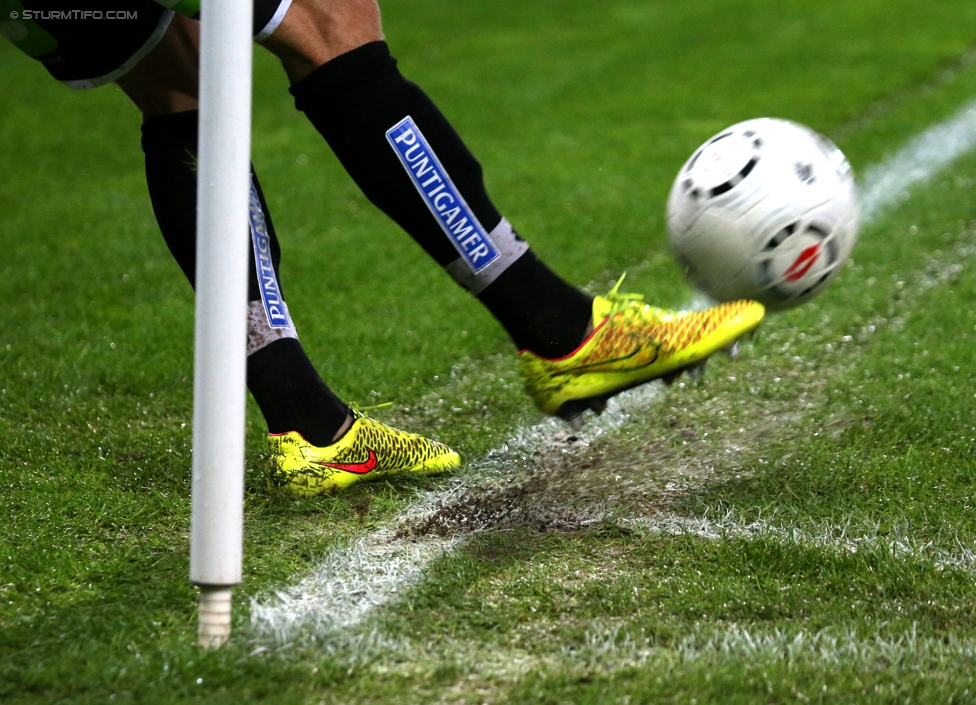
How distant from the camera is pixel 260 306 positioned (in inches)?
89.2

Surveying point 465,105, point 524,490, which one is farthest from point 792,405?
point 465,105

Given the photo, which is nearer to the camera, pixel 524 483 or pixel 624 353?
pixel 624 353

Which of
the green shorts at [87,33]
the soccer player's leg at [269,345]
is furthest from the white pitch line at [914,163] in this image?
the green shorts at [87,33]

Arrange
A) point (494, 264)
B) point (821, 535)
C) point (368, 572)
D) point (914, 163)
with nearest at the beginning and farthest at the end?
point (368, 572)
point (821, 535)
point (494, 264)
point (914, 163)

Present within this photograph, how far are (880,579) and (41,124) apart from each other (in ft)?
22.1

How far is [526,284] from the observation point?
2.18m

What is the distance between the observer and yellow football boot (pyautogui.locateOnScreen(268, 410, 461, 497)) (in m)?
2.22

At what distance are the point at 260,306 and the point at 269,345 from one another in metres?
0.08

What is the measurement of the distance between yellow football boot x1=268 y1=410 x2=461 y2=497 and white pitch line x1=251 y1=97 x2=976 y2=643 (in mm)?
91

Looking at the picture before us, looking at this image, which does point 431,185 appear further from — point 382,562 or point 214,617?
point 214,617

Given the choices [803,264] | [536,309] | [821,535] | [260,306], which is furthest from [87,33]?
[821,535]

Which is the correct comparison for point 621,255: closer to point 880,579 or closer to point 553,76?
point 880,579

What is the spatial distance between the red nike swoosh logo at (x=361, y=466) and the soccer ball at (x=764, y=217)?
77cm
